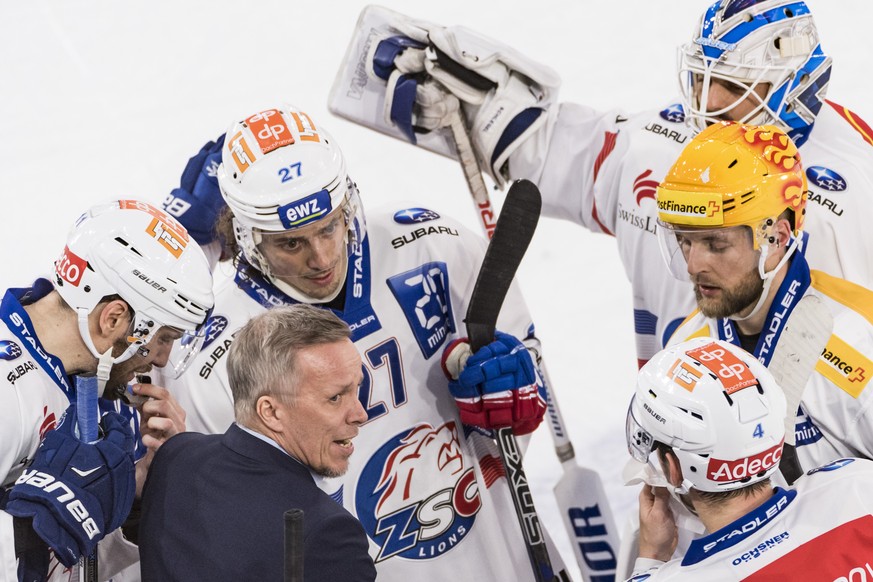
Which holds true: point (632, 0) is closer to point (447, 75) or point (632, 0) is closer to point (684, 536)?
point (447, 75)

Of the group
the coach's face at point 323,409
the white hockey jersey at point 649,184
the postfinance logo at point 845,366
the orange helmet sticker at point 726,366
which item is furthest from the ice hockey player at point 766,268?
the coach's face at point 323,409

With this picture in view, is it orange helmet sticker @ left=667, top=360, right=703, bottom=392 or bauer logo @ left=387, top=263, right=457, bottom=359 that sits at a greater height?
orange helmet sticker @ left=667, top=360, right=703, bottom=392

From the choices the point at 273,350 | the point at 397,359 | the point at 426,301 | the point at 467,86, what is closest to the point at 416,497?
the point at 397,359

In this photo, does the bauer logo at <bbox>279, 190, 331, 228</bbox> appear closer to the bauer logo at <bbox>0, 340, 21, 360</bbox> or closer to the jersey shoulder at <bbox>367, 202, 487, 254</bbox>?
the jersey shoulder at <bbox>367, 202, 487, 254</bbox>

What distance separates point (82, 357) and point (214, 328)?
465 millimetres

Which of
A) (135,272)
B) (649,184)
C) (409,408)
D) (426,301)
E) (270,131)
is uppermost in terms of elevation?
(270,131)

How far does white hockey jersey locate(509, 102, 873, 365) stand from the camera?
2.97m

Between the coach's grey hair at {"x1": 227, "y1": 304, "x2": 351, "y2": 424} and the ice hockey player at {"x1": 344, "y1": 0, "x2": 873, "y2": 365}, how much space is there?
1196 millimetres

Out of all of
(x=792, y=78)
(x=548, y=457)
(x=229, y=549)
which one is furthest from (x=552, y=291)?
(x=229, y=549)

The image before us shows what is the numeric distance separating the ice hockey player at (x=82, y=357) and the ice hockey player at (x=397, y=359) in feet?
1.04

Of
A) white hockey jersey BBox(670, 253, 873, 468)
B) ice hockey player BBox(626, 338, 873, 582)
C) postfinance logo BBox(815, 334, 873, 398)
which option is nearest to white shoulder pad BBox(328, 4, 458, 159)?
white hockey jersey BBox(670, 253, 873, 468)

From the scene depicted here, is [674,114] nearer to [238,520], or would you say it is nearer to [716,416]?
[716,416]

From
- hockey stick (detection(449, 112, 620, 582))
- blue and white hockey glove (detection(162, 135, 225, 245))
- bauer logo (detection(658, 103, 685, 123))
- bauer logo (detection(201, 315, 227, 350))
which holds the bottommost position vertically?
hockey stick (detection(449, 112, 620, 582))

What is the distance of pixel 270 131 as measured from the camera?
282 centimetres
